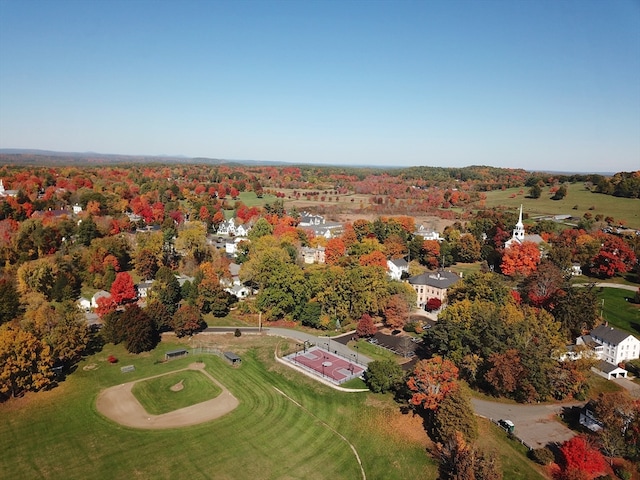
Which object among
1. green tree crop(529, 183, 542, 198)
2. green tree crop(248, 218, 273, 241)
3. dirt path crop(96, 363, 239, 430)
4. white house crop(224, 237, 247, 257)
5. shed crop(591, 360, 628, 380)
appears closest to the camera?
dirt path crop(96, 363, 239, 430)

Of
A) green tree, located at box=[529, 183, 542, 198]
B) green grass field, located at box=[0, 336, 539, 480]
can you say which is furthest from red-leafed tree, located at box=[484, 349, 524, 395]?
green tree, located at box=[529, 183, 542, 198]

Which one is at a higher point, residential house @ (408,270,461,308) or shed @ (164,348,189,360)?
residential house @ (408,270,461,308)

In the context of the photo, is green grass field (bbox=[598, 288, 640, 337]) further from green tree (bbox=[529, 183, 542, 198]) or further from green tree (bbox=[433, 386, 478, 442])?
green tree (bbox=[529, 183, 542, 198])

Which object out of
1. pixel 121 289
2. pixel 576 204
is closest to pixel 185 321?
pixel 121 289

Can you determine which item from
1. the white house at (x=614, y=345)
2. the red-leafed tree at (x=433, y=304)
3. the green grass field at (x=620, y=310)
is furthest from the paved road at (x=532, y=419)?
the green grass field at (x=620, y=310)

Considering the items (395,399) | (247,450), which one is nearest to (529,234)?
(395,399)

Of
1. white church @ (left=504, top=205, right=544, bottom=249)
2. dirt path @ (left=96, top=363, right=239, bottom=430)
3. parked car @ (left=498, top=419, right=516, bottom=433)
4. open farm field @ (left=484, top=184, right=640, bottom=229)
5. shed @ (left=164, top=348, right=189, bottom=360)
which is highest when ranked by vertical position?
open farm field @ (left=484, top=184, right=640, bottom=229)
